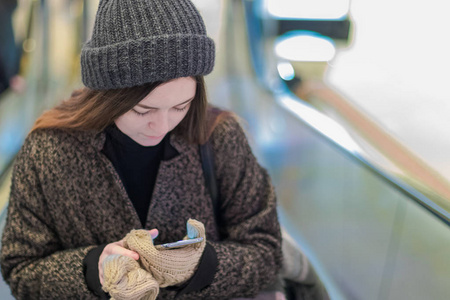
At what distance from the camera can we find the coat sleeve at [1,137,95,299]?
3.88 ft

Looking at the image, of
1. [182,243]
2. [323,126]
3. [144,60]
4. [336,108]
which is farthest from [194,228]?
[336,108]

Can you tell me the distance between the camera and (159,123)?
3.56ft

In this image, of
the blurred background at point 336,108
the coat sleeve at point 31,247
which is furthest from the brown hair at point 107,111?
the blurred background at point 336,108

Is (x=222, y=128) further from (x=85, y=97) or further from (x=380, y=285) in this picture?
(x=380, y=285)

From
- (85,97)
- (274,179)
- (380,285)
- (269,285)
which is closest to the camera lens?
(85,97)

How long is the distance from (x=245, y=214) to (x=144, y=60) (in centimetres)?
61

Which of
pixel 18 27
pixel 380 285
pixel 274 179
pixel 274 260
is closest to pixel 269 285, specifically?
pixel 274 260

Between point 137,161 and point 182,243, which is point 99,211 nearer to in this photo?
point 137,161

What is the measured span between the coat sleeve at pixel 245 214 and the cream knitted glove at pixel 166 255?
0.67 ft

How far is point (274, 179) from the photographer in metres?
3.12

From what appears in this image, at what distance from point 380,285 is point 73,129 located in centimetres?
131

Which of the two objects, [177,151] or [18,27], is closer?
[177,151]

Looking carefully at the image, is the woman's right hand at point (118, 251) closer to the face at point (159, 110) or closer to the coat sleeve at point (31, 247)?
the coat sleeve at point (31, 247)

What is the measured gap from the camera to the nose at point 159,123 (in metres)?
1.08
